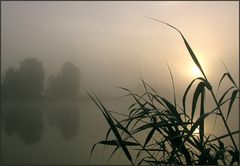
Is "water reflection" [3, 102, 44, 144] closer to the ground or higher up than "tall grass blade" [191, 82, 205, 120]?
closer to the ground

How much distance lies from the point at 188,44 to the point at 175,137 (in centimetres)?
30

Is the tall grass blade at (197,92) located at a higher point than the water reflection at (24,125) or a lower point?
higher

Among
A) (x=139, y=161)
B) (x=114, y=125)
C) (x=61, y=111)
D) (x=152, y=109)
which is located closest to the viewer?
(x=114, y=125)

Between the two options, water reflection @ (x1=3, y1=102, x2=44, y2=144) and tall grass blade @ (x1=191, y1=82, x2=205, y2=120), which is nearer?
tall grass blade @ (x1=191, y1=82, x2=205, y2=120)

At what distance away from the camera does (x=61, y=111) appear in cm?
3500

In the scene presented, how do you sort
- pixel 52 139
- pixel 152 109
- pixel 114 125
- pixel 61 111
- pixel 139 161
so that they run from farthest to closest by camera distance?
pixel 61 111 → pixel 52 139 → pixel 139 161 → pixel 152 109 → pixel 114 125

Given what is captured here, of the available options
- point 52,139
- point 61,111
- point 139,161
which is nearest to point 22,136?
point 52,139

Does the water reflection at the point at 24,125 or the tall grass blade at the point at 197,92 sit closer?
the tall grass blade at the point at 197,92

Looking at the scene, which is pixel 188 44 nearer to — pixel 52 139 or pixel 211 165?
pixel 211 165

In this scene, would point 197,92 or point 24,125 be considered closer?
point 197,92

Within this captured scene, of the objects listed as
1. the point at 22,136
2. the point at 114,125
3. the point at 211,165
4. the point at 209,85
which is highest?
the point at 209,85

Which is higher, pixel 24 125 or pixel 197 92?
pixel 197 92

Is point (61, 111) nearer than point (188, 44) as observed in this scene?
No

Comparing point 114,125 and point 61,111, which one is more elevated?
point 114,125
